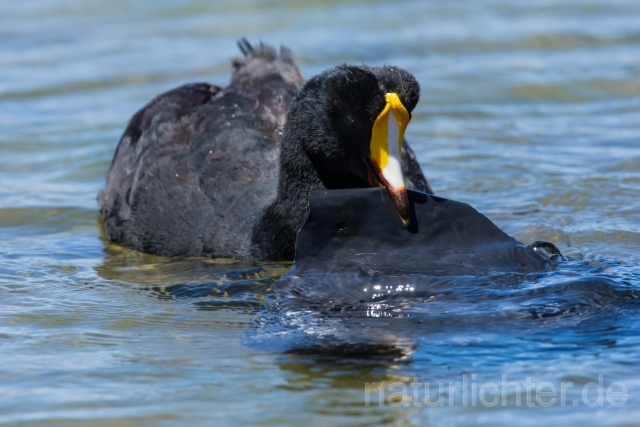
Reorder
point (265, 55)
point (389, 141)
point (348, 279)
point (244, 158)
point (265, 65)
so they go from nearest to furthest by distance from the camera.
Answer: point (348, 279), point (389, 141), point (244, 158), point (265, 65), point (265, 55)

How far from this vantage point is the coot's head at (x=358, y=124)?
4.63m

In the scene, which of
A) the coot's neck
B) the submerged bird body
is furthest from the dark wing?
the coot's neck

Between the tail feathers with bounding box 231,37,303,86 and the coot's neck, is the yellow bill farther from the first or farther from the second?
the tail feathers with bounding box 231,37,303,86

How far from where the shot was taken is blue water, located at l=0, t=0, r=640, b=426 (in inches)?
146

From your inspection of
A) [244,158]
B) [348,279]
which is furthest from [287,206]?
[348,279]

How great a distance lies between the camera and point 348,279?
443 centimetres

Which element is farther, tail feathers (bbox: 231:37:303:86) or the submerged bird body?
tail feathers (bbox: 231:37:303:86)

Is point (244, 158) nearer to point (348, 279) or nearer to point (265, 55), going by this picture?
point (265, 55)

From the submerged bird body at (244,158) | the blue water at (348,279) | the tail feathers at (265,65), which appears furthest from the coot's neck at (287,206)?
the tail feathers at (265,65)

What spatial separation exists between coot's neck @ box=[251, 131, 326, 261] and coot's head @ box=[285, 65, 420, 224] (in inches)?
2.4

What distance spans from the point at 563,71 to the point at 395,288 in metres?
6.27

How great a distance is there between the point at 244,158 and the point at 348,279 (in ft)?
5.64

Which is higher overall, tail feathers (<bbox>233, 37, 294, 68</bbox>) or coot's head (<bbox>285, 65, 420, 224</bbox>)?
tail feathers (<bbox>233, 37, 294, 68</bbox>)

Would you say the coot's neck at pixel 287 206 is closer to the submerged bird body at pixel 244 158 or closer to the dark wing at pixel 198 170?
the submerged bird body at pixel 244 158
